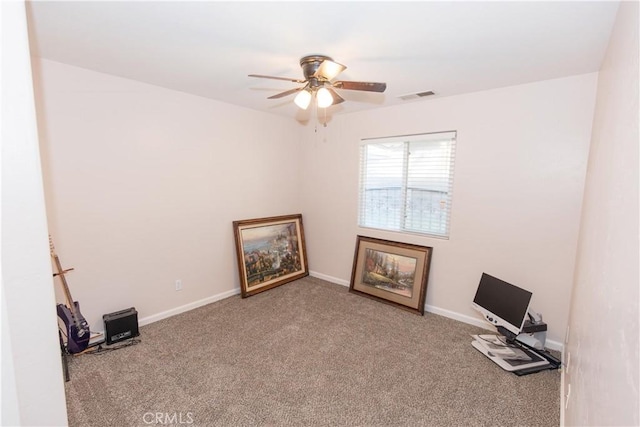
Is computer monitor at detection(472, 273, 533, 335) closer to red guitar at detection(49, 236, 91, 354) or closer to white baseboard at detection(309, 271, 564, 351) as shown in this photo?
white baseboard at detection(309, 271, 564, 351)

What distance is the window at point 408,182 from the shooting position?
131 inches

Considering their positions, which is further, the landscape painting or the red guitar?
the landscape painting

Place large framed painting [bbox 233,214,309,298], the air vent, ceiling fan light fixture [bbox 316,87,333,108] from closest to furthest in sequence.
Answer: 1. ceiling fan light fixture [bbox 316,87,333,108]
2. the air vent
3. large framed painting [bbox 233,214,309,298]

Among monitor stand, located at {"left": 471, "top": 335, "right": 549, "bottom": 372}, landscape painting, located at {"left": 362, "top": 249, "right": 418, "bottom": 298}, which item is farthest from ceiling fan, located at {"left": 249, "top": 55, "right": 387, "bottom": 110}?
monitor stand, located at {"left": 471, "top": 335, "right": 549, "bottom": 372}

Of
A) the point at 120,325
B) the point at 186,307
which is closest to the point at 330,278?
the point at 186,307

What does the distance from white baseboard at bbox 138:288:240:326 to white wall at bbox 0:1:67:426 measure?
255cm

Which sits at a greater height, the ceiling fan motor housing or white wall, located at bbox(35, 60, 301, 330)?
the ceiling fan motor housing

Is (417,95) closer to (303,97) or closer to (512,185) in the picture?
(512,185)

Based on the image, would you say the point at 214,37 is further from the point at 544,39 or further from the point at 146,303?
the point at 146,303

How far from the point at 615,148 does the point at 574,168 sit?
5.05 feet

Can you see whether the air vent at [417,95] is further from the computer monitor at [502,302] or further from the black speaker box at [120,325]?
the black speaker box at [120,325]

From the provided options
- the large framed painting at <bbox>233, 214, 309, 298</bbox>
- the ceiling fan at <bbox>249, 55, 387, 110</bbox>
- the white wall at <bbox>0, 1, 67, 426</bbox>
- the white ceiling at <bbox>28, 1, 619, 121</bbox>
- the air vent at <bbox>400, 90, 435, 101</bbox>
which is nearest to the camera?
the white wall at <bbox>0, 1, 67, 426</bbox>

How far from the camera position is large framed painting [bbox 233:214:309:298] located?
3.83m

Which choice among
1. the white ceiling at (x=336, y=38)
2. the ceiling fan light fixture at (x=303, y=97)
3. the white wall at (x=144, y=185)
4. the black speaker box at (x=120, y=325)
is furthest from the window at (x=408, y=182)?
the black speaker box at (x=120, y=325)
